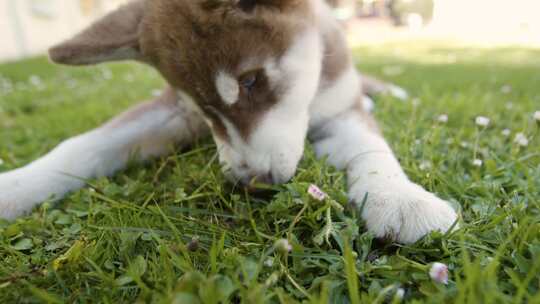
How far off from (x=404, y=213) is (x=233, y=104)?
949mm

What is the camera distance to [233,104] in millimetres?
2057

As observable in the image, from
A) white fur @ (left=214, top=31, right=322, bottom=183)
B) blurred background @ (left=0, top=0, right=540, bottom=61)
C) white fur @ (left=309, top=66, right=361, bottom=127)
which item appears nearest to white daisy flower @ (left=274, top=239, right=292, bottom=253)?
white fur @ (left=214, top=31, right=322, bottom=183)

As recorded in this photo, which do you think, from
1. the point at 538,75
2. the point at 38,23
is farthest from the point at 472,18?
the point at 38,23

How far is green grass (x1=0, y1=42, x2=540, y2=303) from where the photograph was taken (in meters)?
1.21

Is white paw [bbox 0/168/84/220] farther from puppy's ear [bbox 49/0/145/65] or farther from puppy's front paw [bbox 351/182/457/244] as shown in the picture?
puppy's front paw [bbox 351/182/457/244]

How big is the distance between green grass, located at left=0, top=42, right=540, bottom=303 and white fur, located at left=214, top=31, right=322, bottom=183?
99 millimetres

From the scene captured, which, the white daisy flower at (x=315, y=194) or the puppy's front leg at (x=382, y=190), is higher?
the white daisy flower at (x=315, y=194)

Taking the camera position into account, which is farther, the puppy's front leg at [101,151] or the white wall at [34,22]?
the white wall at [34,22]

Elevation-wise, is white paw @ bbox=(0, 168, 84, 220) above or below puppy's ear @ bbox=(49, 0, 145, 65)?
below

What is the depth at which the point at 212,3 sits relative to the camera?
2.12 m

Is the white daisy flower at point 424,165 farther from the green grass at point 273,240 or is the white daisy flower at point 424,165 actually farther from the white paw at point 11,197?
the white paw at point 11,197

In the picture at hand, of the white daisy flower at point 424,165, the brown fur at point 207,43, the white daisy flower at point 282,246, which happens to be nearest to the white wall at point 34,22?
the brown fur at point 207,43

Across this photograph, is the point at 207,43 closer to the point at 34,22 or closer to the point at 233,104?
the point at 233,104

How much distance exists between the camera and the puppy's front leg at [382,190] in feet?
4.95
